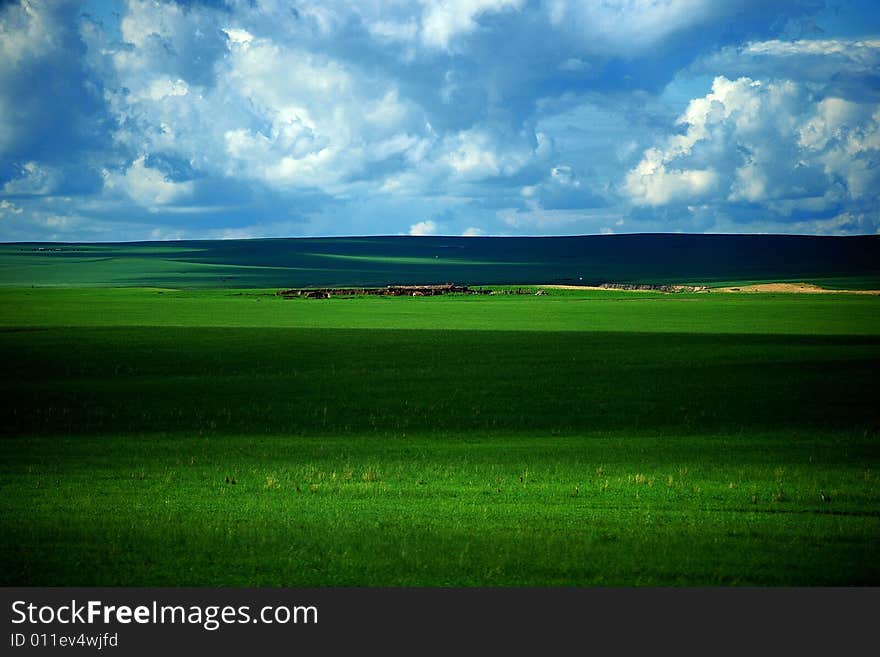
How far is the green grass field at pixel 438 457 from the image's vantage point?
42.8ft

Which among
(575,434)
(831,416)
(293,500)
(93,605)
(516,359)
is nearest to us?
(93,605)

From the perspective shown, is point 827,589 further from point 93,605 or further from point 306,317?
point 306,317

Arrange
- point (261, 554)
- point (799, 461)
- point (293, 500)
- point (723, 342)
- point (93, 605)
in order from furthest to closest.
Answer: point (723, 342), point (799, 461), point (293, 500), point (261, 554), point (93, 605)

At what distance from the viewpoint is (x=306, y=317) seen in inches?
3063

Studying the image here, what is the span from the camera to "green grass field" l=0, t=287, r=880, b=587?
42.8 ft

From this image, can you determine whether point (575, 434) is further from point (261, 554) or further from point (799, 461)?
point (261, 554)

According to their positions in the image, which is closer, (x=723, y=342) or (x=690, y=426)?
(x=690, y=426)

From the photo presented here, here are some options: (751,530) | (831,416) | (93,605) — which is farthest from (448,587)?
(831,416)

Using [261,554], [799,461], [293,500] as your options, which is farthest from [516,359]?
[261,554]

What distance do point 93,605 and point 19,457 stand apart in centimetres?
1330

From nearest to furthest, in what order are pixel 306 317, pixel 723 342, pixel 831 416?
pixel 831 416, pixel 723 342, pixel 306 317

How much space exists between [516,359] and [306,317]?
3481 cm

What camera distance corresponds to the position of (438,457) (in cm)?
2398

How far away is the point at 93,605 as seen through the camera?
449 inches
